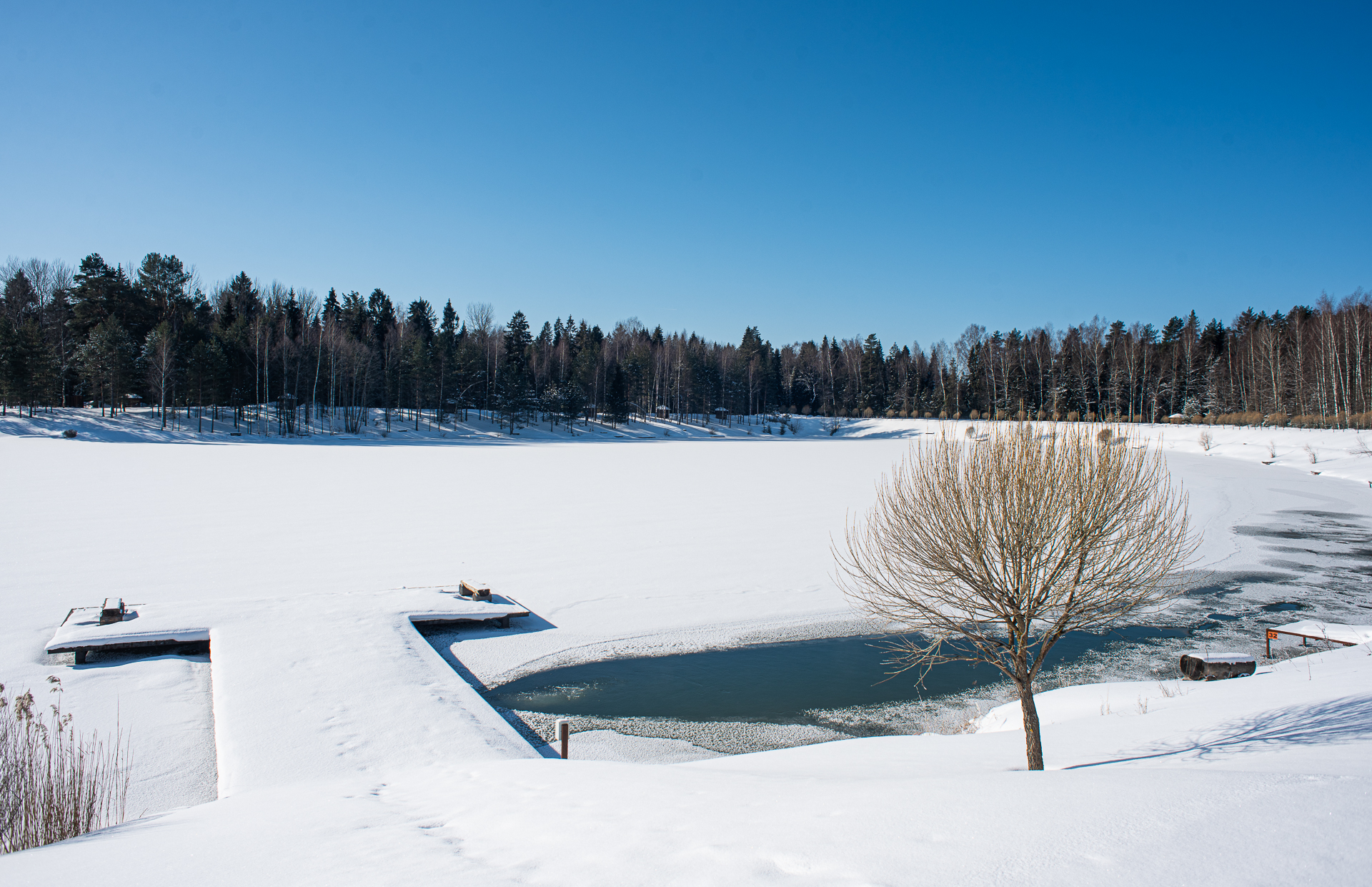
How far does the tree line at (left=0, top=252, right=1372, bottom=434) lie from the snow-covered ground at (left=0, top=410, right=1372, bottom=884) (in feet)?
119

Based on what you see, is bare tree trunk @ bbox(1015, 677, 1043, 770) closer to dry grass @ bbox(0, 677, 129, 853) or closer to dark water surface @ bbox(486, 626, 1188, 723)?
dark water surface @ bbox(486, 626, 1188, 723)

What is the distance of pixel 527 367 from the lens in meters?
84.1

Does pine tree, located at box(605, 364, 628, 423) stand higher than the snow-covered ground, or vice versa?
Result: pine tree, located at box(605, 364, 628, 423)

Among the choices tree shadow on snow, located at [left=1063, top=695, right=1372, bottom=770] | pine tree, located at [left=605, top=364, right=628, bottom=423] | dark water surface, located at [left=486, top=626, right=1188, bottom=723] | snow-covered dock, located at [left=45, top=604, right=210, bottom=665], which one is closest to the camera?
tree shadow on snow, located at [left=1063, top=695, right=1372, bottom=770]

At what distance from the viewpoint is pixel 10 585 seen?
13.0m

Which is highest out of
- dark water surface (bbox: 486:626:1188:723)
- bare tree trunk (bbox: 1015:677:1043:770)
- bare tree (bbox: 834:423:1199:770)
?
bare tree (bbox: 834:423:1199:770)

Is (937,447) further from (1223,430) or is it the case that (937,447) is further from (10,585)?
(1223,430)

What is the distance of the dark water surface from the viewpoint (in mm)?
9789

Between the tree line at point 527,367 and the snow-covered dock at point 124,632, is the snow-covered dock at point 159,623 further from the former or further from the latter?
the tree line at point 527,367

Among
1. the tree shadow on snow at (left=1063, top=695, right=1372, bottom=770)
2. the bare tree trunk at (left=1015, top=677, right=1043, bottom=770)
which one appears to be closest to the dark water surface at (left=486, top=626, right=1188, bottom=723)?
the bare tree trunk at (left=1015, top=677, right=1043, bottom=770)

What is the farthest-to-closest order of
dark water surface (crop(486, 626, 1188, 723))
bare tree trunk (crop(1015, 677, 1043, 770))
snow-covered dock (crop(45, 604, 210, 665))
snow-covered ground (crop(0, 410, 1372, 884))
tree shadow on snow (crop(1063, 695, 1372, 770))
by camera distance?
snow-covered dock (crop(45, 604, 210, 665))
dark water surface (crop(486, 626, 1188, 723))
bare tree trunk (crop(1015, 677, 1043, 770))
tree shadow on snow (crop(1063, 695, 1372, 770))
snow-covered ground (crop(0, 410, 1372, 884))

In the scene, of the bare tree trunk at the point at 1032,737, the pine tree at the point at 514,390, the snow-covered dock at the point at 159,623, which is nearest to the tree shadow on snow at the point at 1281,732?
the bare tree trunk at the point at 1032,737

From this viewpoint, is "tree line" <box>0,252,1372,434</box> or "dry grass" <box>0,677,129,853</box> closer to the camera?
"dry grass" <box>0,677,129,853</box>

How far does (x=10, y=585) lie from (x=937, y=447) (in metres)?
16.8
